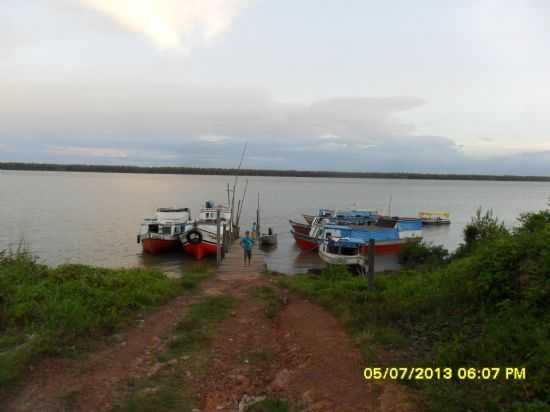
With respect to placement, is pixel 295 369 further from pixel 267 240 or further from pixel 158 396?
pixel 267 240

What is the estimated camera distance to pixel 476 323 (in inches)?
253

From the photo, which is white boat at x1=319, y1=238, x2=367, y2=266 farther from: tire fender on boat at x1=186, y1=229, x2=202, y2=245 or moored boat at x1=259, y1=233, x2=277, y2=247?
moored boat at x1=259, y1=233, x2=277, y2=247

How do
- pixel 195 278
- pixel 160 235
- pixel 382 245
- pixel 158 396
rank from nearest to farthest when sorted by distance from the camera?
pixel 158 396
pixel 195 278
pixel 160 235
pixel 382 245

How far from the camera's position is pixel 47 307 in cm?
725

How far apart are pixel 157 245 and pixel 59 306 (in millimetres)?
20400

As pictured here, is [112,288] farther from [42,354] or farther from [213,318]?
[42,354]

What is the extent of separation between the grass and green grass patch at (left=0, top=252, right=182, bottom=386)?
4.44 ft

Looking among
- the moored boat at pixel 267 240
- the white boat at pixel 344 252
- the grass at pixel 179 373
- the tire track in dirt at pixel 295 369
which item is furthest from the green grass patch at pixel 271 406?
the moored boat at pixel 267 240

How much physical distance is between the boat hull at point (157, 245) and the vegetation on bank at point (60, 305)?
51.3ft

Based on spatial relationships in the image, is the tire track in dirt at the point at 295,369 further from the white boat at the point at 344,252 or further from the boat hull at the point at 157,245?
the boat hull at the point at 157,245

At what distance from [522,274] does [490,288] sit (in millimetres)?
573

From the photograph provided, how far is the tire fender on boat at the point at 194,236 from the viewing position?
24981mm

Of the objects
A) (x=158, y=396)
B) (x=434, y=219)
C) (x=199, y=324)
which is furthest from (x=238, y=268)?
(x=434, y=219)

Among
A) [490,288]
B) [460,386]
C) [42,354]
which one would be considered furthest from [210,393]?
[490,288]
